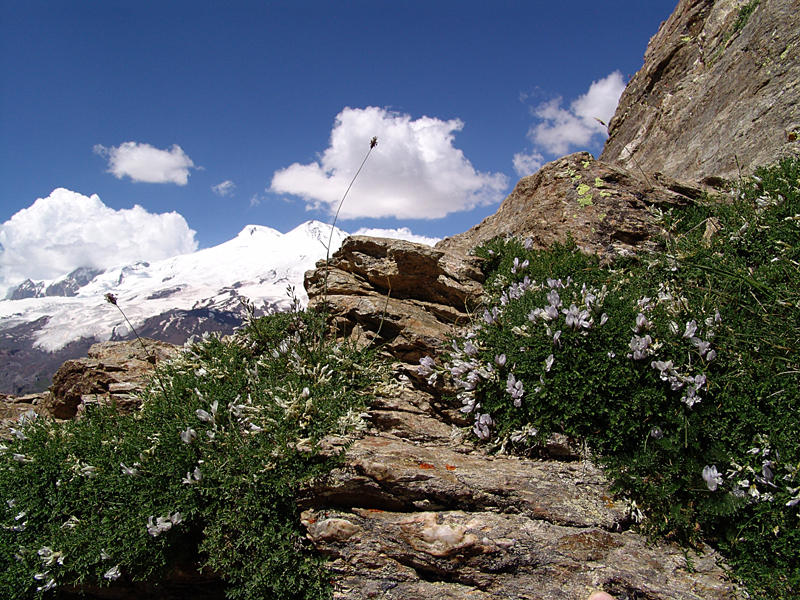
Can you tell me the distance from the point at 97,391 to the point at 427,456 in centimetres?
589

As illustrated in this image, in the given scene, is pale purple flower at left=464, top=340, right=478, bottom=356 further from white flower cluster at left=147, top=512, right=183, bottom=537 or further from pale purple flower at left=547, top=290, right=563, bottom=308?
white flower cluster at left=147, top=512, right=183, bottom=537

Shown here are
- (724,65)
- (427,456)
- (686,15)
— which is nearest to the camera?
(427,456)

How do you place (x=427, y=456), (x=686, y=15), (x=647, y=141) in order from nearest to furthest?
1. (x=427, y=456)
2. (x=647, y=141)
3. (x=686, y=15)

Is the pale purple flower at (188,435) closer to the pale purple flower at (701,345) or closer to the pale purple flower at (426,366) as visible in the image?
the pale purple flower at (426,366)

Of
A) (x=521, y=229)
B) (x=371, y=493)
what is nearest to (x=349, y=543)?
(x=371, y=493)

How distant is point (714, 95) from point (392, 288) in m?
9.76

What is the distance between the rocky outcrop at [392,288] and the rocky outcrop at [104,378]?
110 inches

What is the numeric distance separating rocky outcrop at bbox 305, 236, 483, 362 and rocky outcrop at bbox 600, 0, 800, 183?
17.7 feet

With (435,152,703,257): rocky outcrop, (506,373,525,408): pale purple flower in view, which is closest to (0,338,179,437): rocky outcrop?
(506,373,525,408): pale purple flower

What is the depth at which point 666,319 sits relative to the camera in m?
4.57

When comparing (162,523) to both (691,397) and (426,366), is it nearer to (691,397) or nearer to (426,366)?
(426,366)

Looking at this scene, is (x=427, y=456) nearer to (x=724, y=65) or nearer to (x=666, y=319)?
(x=666, y=319)

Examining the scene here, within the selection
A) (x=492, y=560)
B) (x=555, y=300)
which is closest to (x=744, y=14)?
(x=555, y=300)

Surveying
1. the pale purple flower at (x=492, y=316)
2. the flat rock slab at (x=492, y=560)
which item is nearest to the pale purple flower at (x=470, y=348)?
the pale purple flower at (x=492, y=316)
